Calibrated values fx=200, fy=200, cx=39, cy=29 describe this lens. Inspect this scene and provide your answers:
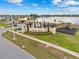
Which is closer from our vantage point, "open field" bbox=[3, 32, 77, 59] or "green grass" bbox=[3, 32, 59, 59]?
"open field" bbox=[3, 32, 77, 59]

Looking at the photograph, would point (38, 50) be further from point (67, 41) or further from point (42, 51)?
point (67, 41)

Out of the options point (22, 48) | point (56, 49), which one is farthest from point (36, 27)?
point (56, 49)

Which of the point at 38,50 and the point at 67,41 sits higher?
the point at 67,41

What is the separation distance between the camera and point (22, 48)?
25734 mm

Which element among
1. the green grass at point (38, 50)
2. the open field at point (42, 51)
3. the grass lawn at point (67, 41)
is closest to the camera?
the open field at point (42, 51)

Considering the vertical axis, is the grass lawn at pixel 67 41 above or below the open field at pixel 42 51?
above

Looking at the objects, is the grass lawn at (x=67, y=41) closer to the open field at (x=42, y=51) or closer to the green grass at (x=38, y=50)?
the open field at (x=42, y=51)

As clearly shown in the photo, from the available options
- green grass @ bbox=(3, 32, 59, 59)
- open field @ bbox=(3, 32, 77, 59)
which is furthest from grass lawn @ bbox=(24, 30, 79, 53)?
green grass @ bbox=(3, 32, 59, 59)

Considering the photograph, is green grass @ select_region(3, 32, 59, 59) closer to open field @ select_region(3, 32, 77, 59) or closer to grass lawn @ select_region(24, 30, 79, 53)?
open field @ select_region(3, 32, 77, 59)

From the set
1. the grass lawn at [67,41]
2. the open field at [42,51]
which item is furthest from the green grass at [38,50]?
the grass lawn at [67,41]

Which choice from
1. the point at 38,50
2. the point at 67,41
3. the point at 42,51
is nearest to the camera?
the point at 42,51

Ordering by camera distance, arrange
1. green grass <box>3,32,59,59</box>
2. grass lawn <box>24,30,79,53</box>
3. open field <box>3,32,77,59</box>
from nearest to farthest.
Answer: open field <box>3,32,77,59</box>, green grass <box>3,32,59,59</box>, grass lawn <box>24,30,79,53</box>

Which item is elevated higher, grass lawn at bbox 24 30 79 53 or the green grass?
grass lawn at bbox 24 30 79 53

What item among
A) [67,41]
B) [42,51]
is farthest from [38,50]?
[67,41]
